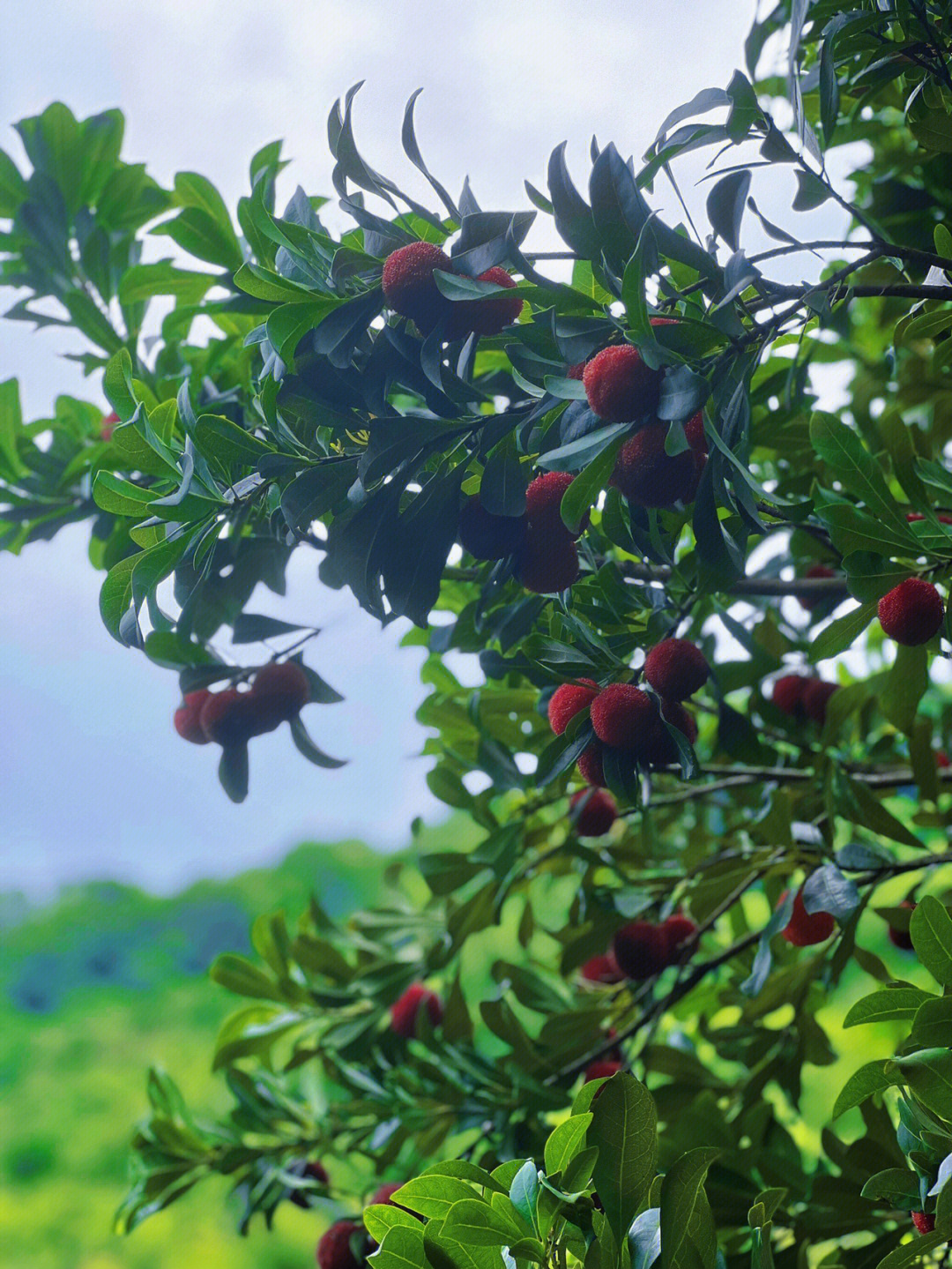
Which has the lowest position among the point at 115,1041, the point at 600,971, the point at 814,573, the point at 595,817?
the point at 115,1041

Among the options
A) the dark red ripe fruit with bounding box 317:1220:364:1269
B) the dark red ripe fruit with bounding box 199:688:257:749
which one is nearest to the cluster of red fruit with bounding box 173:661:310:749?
the dark red ripe fruit with bounding box 199:688:257:749

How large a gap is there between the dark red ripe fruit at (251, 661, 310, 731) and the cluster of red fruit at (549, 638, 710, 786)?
0.15 meters

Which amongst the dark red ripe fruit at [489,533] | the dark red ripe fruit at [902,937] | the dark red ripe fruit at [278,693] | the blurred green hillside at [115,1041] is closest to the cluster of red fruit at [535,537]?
the dark red ripe fruit at [489,533]

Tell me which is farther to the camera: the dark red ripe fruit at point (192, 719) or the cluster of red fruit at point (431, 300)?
the dark red ripe fruit at point (192, 719)

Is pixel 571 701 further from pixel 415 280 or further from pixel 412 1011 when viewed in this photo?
pixel 412 1011

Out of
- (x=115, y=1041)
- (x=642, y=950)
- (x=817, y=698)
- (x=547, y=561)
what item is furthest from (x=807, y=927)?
(x=115, y=1041)

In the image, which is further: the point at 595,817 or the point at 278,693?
the point at 595,817

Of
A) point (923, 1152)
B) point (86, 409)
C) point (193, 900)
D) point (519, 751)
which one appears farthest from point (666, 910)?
point (193, 900)

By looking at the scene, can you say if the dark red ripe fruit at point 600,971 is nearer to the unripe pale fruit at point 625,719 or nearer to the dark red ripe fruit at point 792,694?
the dark red ripe fruit at point 792,694

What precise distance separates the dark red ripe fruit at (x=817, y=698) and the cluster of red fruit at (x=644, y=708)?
0.35 m

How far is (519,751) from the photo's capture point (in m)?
0.80

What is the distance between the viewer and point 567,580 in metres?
0.54

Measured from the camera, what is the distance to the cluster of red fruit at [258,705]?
608mm

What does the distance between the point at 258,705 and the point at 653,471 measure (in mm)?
261
